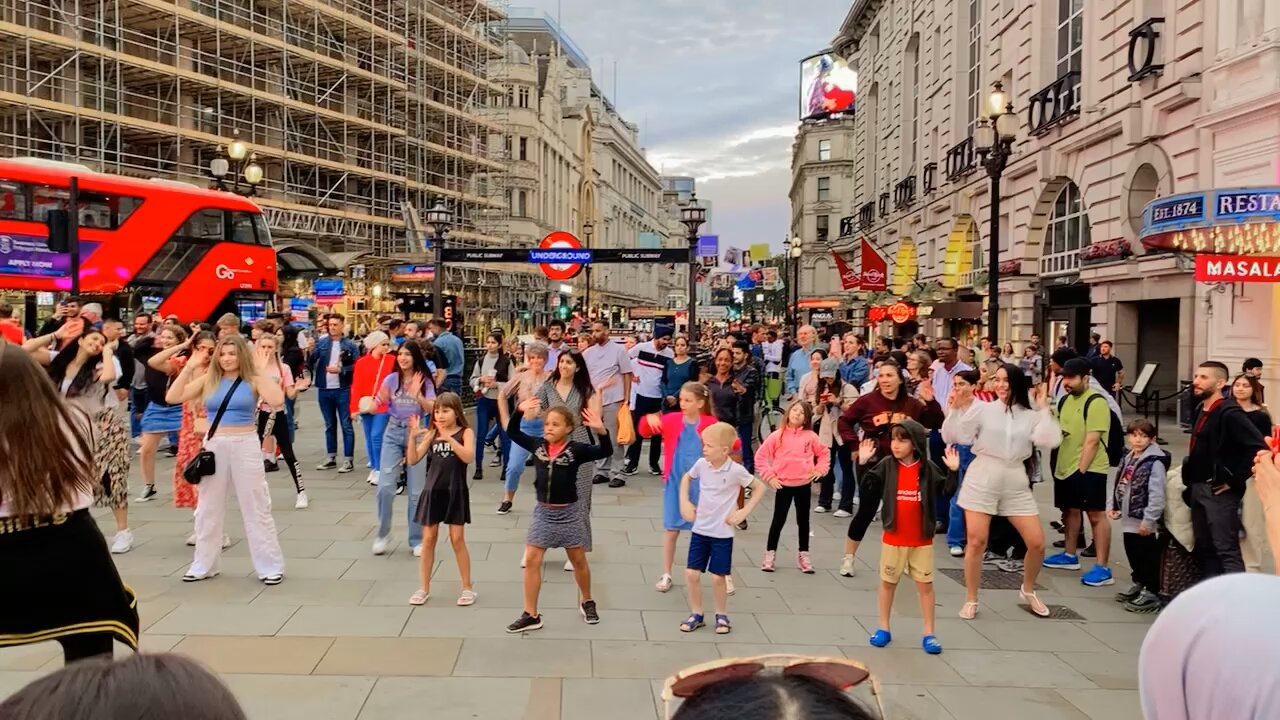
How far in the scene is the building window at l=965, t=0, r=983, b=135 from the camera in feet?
96.9

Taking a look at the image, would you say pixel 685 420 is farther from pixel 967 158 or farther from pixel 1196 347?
pixel 967 158

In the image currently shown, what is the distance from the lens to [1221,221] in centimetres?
1223

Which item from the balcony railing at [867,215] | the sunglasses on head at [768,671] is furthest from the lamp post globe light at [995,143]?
the balcony railing at [867,215]

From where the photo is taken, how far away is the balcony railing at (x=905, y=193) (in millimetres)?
37750

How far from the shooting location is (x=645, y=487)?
11.5 metres

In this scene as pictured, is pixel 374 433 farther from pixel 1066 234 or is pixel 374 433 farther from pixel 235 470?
pixel 1066 234

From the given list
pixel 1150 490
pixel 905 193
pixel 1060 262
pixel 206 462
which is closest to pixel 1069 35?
pixel 1060 262

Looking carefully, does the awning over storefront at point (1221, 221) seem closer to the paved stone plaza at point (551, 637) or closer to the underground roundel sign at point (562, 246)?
the paved stone plaza at point (551, 637)

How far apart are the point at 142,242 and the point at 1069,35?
2395 cm

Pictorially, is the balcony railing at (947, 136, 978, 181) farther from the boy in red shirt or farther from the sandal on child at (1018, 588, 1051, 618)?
the boy in red shirt

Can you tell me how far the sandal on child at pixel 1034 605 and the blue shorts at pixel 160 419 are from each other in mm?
8403

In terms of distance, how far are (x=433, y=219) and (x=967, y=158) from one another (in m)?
18.6

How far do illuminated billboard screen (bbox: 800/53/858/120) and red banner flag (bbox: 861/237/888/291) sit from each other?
135 feet

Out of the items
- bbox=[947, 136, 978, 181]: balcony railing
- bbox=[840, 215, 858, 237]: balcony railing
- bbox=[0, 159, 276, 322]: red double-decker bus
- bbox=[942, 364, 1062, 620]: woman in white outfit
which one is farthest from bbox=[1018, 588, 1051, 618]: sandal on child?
bbox=[840, 215, 858, 237]: balcony railing
